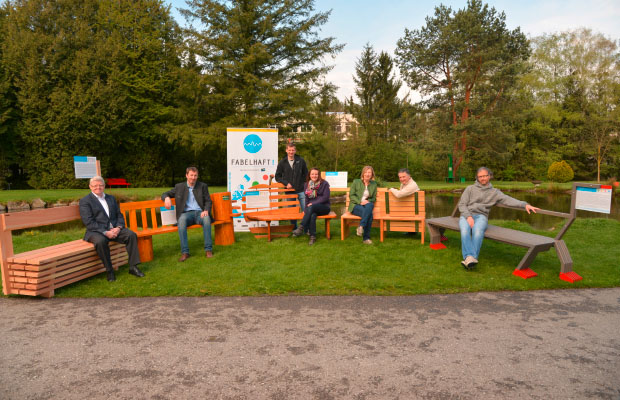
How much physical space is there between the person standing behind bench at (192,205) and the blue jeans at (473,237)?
12.8ft

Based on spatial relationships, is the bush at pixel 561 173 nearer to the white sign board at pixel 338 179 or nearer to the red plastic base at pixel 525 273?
the white sign board at pixel 338 179

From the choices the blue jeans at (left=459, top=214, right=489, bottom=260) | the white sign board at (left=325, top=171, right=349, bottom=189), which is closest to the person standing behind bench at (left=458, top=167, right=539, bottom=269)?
the blue jeans at (left=459, top=214, right=489, bottom=260)

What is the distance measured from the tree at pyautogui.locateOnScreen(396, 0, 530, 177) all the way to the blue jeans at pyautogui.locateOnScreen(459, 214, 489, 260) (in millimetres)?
24183

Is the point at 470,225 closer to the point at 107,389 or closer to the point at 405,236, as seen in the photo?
the point at 405,236

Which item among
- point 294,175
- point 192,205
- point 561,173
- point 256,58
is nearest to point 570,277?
point 294,175

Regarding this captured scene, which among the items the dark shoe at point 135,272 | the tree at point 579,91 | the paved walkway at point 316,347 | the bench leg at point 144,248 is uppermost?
the tree at point 579,91

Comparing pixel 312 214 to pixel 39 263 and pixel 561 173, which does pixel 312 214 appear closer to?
pixel 39 263

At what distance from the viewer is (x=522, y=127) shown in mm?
35812

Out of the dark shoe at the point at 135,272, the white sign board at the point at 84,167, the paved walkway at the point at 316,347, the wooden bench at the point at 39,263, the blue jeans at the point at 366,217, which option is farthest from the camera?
the white sign board at the point at 84,167

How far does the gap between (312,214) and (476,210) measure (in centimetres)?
280

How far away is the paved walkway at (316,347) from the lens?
9.25 feet

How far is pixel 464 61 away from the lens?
27.5m

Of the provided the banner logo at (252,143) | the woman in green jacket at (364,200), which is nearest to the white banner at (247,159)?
the banner logo at (252,143)

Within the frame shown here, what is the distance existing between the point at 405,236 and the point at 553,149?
111 feet
